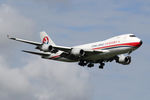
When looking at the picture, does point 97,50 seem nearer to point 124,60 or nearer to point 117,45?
point 117,45

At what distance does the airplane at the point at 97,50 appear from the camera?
271 feet

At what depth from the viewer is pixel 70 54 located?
86.5 m

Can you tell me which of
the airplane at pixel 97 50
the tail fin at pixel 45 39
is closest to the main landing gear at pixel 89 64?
the airplane at pixel 97 50

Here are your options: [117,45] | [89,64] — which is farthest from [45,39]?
[117,45]

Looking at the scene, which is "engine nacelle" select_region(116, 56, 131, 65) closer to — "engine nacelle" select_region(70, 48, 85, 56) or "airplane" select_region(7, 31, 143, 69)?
"airplane" select_region(7, 31, 143, 69)

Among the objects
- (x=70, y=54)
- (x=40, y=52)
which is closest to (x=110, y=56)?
(x=70, y=54)

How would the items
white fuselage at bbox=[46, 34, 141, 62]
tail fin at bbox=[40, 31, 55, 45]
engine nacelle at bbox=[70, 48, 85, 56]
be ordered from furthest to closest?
tail fin at bbox=[40, 31, 55, 45]
engine nacelle at bbox=[70, 48, 85, 56]
white fuselage at bbox=[46, 34, 141, 62]

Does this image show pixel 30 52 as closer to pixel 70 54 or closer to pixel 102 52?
pixel 70 54

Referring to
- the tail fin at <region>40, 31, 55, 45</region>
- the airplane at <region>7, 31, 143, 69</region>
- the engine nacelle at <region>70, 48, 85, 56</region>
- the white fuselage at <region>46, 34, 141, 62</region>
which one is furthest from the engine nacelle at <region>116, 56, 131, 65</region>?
the tail fin at <region>40, 31, 55, 45</region>

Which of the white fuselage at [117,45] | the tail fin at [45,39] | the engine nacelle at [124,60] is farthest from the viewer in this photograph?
the tail fin at [45,39]

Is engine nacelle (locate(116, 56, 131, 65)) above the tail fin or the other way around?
the other way around

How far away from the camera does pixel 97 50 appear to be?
83.9m

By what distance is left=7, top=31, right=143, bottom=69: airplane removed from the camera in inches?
3250

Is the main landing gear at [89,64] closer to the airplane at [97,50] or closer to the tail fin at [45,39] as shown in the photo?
the airplane at [97,50]
